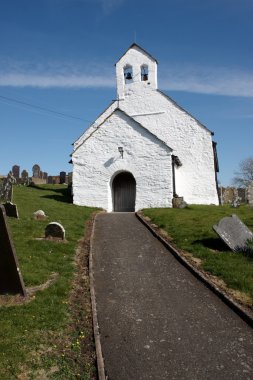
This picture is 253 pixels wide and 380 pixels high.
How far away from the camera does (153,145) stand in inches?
993

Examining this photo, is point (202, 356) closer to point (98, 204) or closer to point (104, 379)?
point (104, 379)

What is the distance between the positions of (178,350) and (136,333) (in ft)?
3.02

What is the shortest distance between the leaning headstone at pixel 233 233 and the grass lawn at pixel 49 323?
4247 mm

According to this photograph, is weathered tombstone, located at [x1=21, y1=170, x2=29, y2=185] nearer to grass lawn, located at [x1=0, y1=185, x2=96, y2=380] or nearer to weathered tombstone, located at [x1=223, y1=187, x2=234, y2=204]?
weathered tombstone, located at [x1=223, y1=187, x2=234, y2=204]

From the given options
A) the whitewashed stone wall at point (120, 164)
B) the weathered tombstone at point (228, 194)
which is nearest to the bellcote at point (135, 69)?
the whitewashed stone wall at point (120, 164)

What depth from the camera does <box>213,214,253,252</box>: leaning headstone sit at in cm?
1195

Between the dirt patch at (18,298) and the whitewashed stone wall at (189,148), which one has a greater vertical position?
the whitewashed stone wall at (189,148)

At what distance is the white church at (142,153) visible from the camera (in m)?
25.2

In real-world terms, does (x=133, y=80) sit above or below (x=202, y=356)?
above

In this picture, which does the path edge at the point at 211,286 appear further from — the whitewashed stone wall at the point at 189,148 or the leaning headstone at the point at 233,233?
the whitewashed stone wall at the point at 189,148

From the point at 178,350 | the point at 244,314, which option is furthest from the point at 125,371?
the point at 244,314

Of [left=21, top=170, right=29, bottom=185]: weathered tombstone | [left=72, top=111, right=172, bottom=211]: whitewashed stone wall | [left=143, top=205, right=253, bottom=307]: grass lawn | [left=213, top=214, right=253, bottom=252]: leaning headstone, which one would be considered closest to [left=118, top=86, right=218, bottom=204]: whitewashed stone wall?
[left=72, top=111, right=172, bottom=211]: whitewashed stone wall

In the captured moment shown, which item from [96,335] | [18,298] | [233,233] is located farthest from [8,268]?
[233,233]

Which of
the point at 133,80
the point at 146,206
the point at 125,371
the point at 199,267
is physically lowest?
the point at 125,371
